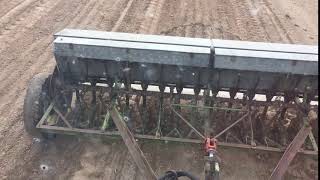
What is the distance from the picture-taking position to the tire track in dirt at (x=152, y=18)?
1108 centimetres

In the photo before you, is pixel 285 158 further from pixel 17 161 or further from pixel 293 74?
pixel 17 161

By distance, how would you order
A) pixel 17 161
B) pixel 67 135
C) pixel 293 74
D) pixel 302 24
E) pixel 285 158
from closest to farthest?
pixel 285 158 < pixel 293 74 < pixel 17 161 < pixel 67 135 < pixel 302 24

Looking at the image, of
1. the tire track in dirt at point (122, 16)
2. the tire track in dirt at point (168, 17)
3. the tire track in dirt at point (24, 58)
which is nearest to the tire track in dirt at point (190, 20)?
the tire track in dirt at point (168, 17)

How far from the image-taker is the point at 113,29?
11.0 m

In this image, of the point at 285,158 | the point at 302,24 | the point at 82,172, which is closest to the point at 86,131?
the point at 82,172

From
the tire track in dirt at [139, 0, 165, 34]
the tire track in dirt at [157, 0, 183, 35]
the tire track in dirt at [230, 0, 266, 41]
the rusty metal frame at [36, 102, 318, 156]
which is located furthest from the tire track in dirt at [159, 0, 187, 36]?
the rusty metal frame at [36, 102, 318, 156]

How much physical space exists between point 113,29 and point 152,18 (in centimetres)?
131

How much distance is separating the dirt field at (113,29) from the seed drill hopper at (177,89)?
37 centimetres

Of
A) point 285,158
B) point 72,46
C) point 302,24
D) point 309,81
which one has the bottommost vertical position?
point 302,24

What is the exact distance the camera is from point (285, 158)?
5906 millimetres

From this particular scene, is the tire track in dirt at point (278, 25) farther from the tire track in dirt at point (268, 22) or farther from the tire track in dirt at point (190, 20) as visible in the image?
the tire track in dirt at point (190, 20)

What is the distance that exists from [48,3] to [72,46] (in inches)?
269

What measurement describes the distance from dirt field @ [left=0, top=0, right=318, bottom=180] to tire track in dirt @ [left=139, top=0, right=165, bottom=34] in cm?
3

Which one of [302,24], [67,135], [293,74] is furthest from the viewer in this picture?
[302,24]
